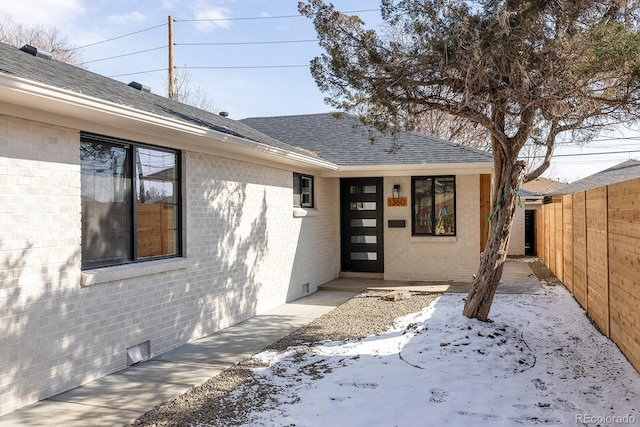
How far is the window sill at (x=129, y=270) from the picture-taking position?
202 inches

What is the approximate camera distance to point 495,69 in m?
5.85

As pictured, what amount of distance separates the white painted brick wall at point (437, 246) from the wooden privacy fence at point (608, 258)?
6.40 feet

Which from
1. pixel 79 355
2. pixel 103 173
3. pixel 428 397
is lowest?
pixel 428 397

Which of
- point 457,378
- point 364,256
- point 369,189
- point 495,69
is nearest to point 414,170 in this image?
point 369,189

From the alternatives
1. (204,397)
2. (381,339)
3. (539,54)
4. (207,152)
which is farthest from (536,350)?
(207,152)

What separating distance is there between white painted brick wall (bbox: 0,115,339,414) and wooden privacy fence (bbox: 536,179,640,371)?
527 centimetres

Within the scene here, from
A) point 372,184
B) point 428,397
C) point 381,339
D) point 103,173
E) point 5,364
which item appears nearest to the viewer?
point 5,364

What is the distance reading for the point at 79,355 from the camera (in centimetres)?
503

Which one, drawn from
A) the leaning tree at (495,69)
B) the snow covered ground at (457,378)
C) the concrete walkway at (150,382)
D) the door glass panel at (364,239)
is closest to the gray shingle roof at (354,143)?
the door glass panel at (364,239)

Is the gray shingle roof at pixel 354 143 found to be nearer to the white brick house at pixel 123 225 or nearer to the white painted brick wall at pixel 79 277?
the white brick house at pixel 123 225

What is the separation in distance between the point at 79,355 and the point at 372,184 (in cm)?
852

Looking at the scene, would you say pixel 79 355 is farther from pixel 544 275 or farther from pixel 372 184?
pixel 544 275

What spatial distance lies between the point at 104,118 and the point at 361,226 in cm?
826
